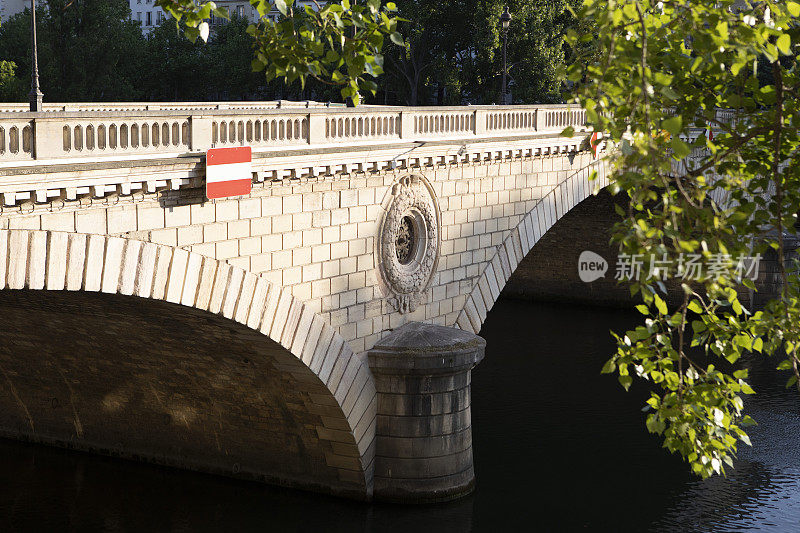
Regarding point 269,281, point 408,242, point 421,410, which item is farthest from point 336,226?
point 421,410

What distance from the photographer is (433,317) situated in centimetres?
1734

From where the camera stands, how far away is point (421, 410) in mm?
15922

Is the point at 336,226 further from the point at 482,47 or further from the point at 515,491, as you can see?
the point at 482,47

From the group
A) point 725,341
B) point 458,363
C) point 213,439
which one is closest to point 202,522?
point 213,439

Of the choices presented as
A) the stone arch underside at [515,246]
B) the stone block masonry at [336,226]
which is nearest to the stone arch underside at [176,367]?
the stone block masonry at [336,226]

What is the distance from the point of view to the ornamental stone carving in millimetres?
15898

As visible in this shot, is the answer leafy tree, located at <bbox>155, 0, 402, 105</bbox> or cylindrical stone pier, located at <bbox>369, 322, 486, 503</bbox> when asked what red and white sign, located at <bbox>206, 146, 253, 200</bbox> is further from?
leafy tree, located at <bbox>155, 0, 402, 105</bbox>

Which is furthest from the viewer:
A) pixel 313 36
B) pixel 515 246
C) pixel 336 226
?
pixel 515 246

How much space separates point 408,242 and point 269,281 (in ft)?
10.9

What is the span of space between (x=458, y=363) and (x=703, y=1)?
397 inches

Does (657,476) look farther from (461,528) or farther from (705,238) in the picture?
(705,238)

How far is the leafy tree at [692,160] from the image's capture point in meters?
5.86

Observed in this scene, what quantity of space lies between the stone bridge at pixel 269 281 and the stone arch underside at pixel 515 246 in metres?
0.05

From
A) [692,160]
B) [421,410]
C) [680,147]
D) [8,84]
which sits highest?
[8,84]
